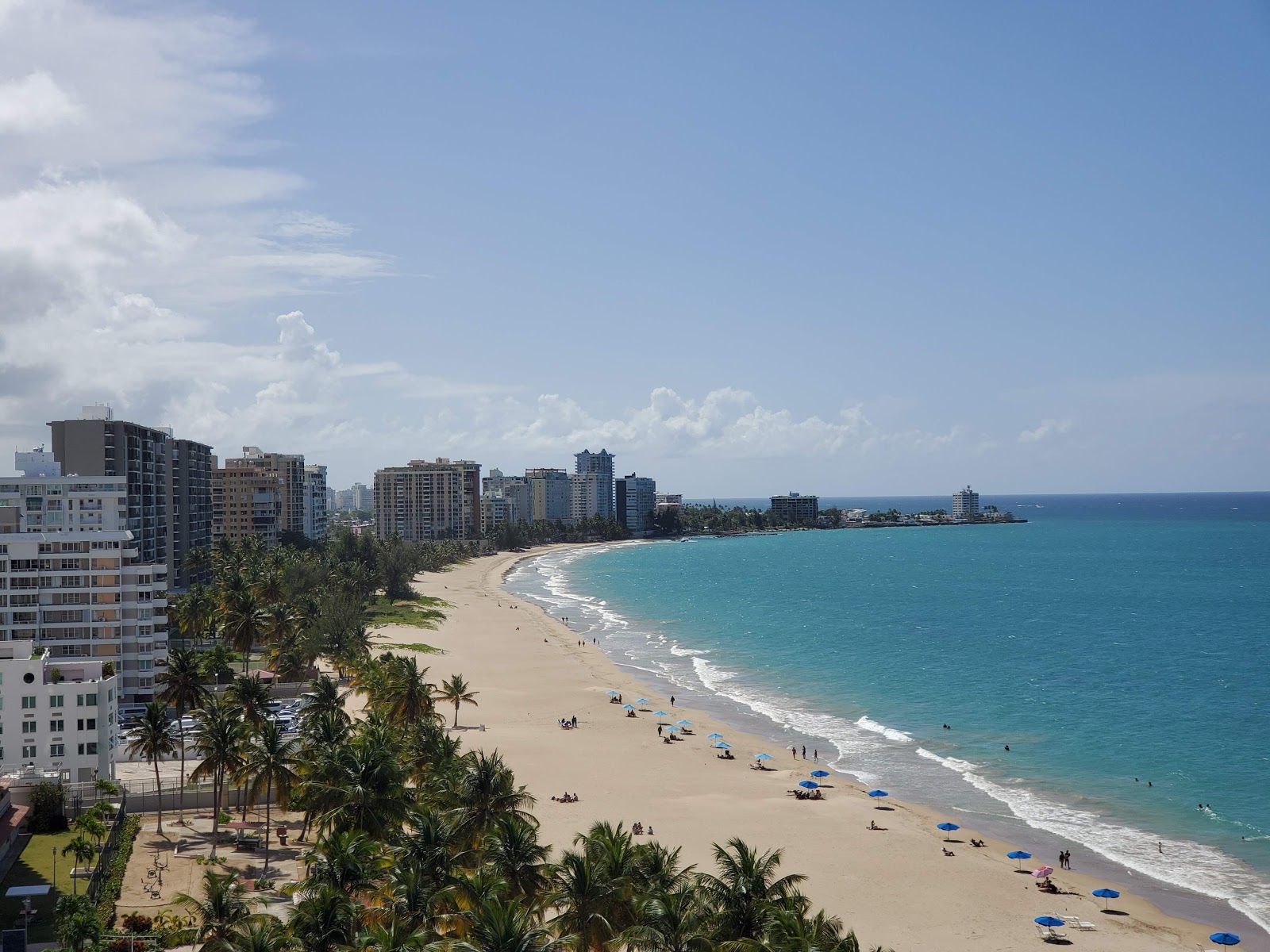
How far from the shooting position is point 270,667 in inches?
3487

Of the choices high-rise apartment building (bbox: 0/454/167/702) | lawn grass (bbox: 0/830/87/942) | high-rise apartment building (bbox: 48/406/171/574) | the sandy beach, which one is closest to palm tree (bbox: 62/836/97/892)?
lawn grass (bbox: 0/830/87/942)

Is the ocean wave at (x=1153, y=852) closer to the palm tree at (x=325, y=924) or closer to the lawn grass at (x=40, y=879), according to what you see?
the palm tree at (x=325, y=924)

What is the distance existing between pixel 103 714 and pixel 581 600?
119 metres

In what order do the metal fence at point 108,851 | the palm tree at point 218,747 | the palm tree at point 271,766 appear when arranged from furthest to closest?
the palm tree at point 218,747
the palm tree at point 271,766
the metal fence at point 108,851

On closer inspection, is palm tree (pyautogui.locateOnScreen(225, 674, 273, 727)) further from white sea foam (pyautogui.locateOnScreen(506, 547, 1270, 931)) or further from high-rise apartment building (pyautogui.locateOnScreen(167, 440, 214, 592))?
high-rise apartment building (pyautogui.locateOnScreen(167, 440, 214, 592))

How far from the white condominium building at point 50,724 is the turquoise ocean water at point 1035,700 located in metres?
45.3

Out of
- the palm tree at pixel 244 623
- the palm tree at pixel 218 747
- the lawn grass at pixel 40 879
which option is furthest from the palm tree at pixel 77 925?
the palm tree at pixel 244 623

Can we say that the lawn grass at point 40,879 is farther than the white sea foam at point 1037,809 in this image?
No

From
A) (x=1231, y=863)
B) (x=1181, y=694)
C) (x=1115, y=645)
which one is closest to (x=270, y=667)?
(x=1231, y=863)

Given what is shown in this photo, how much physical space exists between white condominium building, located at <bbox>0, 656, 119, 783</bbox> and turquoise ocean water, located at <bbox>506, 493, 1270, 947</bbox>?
4528cm

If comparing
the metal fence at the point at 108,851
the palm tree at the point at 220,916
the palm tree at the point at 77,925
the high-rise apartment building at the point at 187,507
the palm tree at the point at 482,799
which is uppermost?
the high-rise apartment building at the point at 187,507

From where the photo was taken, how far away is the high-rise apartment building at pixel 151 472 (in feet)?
370

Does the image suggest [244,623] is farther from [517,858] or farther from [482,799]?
[517,858]

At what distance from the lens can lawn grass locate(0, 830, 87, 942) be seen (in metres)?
38.9
